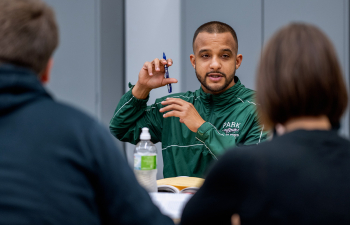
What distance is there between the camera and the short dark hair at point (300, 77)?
625 millimetres

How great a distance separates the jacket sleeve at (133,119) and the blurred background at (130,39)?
68 cm

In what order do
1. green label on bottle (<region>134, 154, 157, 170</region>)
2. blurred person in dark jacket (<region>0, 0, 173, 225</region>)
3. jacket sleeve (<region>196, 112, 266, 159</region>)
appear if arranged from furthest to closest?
jacket sleeve (<region>196, 112, 266, 159</region>), green label on bottle (<region>134, 154, 157, 170</region>), blurred person in dark jacket (<region>0, 0, 173, 225</region>)

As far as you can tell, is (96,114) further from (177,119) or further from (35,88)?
(35,88)

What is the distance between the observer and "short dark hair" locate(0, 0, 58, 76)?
1.89 feet

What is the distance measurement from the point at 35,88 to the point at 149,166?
0.64m

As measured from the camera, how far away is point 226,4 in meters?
2.36

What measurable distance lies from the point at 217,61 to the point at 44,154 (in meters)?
1.29

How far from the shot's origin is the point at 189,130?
167 cm

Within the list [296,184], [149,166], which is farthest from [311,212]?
[149,166]

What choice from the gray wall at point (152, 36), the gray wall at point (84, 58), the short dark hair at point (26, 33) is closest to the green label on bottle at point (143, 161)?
the short dark hair at point (26, 33)

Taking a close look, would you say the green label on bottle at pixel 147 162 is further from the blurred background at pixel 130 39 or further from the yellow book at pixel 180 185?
the blurred background at pixel 130 39

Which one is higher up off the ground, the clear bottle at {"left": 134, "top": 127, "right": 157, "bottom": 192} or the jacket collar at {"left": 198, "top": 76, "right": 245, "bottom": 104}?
the jacket collar at {"left": 198, "top": 76, "right": 245, "bottom": 104}

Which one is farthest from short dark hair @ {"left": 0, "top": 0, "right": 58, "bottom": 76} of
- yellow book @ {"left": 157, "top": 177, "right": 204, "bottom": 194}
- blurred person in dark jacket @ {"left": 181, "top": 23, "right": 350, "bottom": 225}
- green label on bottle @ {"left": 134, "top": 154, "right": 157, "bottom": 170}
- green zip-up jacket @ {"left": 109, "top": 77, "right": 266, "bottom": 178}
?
green zip-up jacket @ {"left": 109, "top": 77, "right": 266, "bottom": 178}

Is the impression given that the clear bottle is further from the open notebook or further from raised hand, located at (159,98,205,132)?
raised hand, located at (159,98,205,132)
